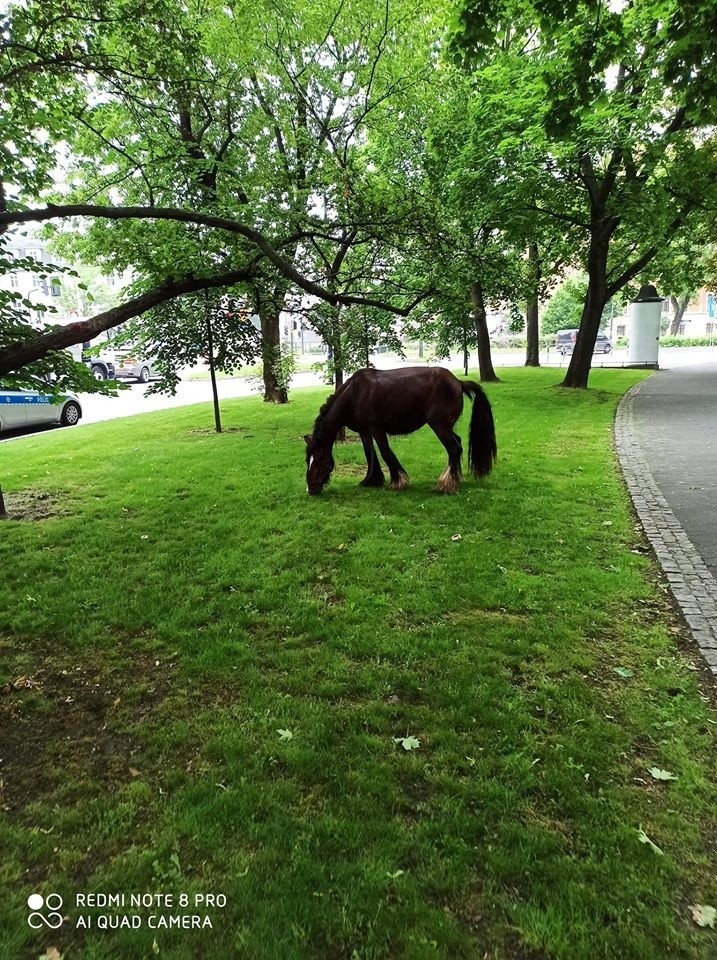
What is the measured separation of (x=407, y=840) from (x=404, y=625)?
219 cm

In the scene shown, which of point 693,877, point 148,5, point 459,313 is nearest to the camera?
point 693,877

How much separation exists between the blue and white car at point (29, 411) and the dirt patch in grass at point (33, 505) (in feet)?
24.9

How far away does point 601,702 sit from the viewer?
3680mm

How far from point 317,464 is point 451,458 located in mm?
2058

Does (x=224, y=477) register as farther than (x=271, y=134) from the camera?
No

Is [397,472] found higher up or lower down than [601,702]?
higher up

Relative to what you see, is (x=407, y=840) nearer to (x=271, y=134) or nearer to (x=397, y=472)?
(x=397, y=472)

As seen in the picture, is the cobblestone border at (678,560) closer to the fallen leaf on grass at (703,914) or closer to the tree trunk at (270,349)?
the fallen leaf on grass at (703,914)

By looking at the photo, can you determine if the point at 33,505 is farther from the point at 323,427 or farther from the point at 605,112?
the point at 605,112

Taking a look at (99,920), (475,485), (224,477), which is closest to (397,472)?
(475,485)

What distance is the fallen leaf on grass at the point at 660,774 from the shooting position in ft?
9.91

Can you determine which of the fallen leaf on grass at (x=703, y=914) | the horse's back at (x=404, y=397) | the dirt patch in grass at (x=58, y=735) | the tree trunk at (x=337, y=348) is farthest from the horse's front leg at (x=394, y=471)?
the fallen leaf on grass at (x=703, y=914)

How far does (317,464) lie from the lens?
836cm

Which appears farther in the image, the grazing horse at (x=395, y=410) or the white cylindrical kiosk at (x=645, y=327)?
the white cylindrical kiosk at (x=645, y=327)
